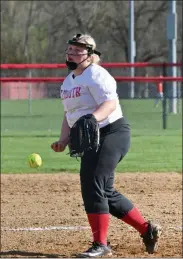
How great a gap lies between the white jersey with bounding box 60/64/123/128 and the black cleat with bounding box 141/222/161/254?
3.36ft

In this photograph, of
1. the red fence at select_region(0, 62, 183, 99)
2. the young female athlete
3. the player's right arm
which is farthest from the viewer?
the red fence at select_region(0, 62, 183, 99)

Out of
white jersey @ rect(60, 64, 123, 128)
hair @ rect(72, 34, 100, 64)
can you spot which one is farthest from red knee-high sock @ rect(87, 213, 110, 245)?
hair @ rect(72, 34, 100, 64)

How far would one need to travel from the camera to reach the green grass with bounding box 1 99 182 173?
41.6ft

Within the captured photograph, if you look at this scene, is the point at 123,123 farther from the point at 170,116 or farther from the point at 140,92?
the point at 140,92

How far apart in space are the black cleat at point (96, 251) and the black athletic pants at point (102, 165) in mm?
283

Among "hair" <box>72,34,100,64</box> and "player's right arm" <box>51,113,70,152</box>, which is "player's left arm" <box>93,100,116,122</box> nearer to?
→ "hair" <box>72,34,100,64</box>

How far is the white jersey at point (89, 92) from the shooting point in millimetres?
5883

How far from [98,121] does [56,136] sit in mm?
11381

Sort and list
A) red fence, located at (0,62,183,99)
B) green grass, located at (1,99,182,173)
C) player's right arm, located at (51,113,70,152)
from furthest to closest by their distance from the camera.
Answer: red fence, located at (0,62,183,99), green grass, located at (1,99,182,173), player's right arm, located at (51,113,70,152)

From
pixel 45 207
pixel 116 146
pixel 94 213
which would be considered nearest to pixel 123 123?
pixel 116 146

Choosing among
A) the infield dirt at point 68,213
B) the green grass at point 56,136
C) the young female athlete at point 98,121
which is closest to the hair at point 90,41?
the young female athlete at point 98,121

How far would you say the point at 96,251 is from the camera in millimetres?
6047

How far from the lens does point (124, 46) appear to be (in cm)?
5253

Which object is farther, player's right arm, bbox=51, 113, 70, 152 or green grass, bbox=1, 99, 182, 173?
green grass, bbox=1, 99, 182, 173
